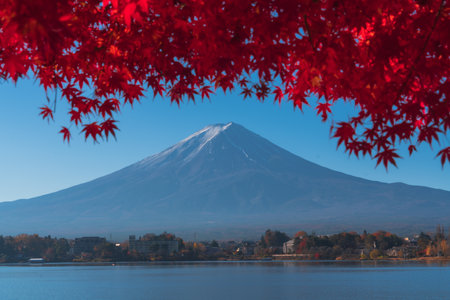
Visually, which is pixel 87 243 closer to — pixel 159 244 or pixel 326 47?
pixel 159 244

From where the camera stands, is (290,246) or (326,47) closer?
(326,47)

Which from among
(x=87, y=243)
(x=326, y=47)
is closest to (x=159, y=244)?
(x=87, y=243)

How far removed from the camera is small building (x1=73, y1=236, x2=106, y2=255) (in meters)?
185

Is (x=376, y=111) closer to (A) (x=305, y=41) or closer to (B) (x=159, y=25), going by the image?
(A) (x=305, y=41)

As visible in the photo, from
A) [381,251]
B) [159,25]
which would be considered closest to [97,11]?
[159,25]

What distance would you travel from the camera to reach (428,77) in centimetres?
576

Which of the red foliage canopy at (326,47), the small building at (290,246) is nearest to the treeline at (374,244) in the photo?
the small building at (290,246)

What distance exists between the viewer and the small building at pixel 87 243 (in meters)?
185

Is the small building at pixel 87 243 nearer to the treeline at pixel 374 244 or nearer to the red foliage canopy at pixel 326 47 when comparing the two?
the treeline at pixel 374 244

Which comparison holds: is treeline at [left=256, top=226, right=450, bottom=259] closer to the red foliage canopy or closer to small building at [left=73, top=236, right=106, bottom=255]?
small building at [left=73, top=236, right=106, bottom=255]

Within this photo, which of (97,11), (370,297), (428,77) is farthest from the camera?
(370,297)

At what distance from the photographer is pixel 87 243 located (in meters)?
189

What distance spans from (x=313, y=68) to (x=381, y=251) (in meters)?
198

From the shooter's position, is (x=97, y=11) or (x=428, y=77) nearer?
(x=428, y=77)
